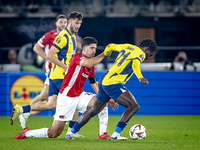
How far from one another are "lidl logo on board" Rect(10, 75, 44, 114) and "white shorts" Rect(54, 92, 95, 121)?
4.82 meters

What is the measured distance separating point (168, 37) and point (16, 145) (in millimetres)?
17104

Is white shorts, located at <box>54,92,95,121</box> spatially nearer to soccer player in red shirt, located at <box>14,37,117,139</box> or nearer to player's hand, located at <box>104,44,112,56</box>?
soccer player in red shirt, located at <box>14,37,117,139</box>

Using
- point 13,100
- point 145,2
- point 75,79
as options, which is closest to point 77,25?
point 75,79

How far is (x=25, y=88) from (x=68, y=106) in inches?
202

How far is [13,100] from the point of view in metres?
10.0

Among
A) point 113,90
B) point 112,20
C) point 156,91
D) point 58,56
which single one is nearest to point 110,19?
point 112,20

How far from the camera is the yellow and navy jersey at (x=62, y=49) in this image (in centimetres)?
607

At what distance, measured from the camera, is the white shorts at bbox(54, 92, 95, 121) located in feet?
16.9

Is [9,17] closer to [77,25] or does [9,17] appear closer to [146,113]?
[146,113]

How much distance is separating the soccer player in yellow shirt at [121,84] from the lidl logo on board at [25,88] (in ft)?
16.1

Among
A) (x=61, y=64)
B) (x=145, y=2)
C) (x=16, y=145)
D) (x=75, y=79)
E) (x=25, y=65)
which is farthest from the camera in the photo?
(x=145, y=2)

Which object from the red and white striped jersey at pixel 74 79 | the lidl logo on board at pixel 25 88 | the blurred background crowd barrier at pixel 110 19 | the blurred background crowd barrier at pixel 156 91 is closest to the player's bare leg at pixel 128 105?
the red and white striped jersey at pixel 74 79

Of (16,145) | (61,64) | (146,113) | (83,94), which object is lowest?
(146,113)

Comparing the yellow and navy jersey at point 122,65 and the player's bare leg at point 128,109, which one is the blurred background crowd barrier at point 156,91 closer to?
the yellow and navy jersey at point 122,65
